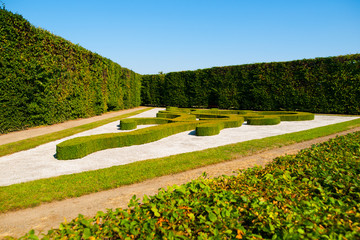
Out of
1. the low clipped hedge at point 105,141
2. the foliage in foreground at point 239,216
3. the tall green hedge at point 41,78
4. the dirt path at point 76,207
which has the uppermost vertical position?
the tall green hedge at point 41,78

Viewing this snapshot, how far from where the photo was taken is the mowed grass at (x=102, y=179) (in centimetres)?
503

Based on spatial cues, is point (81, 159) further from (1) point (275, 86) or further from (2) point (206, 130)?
(1) point (275, 86)

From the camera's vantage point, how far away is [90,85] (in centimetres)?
2127

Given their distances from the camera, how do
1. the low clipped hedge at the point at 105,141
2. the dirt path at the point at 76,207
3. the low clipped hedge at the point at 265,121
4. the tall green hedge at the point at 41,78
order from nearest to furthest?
the dirt path at the point at 76,207, the low clipped hedge at the point at 105,141, the tall green hedge at the point at 41,78, the low clipped hedge at the point at 265,121

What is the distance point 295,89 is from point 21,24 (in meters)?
25.9

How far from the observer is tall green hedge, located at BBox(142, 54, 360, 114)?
21.7 meters

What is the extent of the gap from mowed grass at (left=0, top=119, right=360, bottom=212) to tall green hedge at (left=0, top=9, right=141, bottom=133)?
9655 millimetres

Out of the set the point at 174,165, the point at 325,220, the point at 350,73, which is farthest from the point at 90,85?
the point at 350,73

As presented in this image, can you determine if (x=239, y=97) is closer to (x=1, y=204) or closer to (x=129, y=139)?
(x=129, y=139)

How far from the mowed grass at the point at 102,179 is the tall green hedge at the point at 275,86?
18653 millimetres

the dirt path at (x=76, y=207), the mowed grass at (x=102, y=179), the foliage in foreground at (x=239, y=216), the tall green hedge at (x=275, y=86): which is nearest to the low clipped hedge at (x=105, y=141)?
the mowed grass at (x=102, y=179)

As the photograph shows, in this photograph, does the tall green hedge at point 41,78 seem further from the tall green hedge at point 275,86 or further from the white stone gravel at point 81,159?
the tall green hedge at point 275,86

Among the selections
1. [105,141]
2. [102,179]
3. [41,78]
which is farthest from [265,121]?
[41,78]

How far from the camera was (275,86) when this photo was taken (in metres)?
26.1
